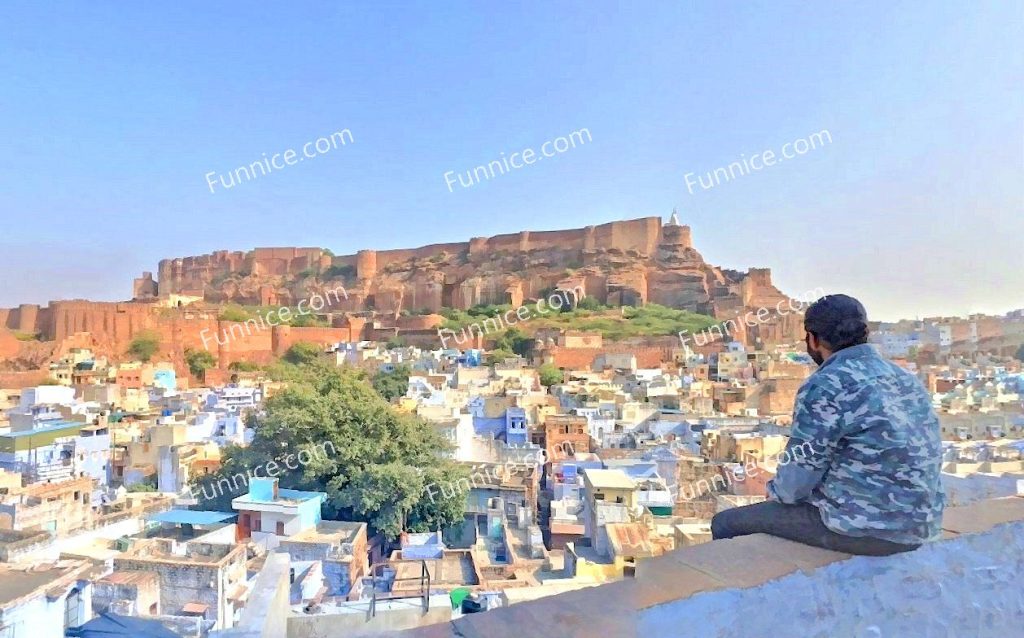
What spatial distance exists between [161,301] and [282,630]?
50.2 m

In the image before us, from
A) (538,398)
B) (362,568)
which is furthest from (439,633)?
(538,398)

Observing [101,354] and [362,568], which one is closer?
[362,568]

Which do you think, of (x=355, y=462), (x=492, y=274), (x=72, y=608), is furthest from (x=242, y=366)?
(x=72, y=608)

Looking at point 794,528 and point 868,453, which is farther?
Answer: point 794,528

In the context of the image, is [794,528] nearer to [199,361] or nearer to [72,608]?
[72,608]

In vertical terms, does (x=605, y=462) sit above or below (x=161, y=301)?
below

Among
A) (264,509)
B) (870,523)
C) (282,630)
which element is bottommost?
(264,509)

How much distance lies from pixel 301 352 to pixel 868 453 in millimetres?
35738

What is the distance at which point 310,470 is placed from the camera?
10156 millimetres

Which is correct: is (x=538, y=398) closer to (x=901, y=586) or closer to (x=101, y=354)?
(x=901, y=586)

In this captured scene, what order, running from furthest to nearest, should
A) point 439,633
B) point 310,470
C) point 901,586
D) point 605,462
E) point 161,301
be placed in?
1. point 161,301
2. point 605,462
3. point 310,470
4. point 901,586
5. point 439,633

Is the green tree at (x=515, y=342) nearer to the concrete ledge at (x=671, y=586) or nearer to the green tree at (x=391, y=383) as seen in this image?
the green tree at (x=391, y=383)

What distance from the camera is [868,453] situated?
137 centimetres
